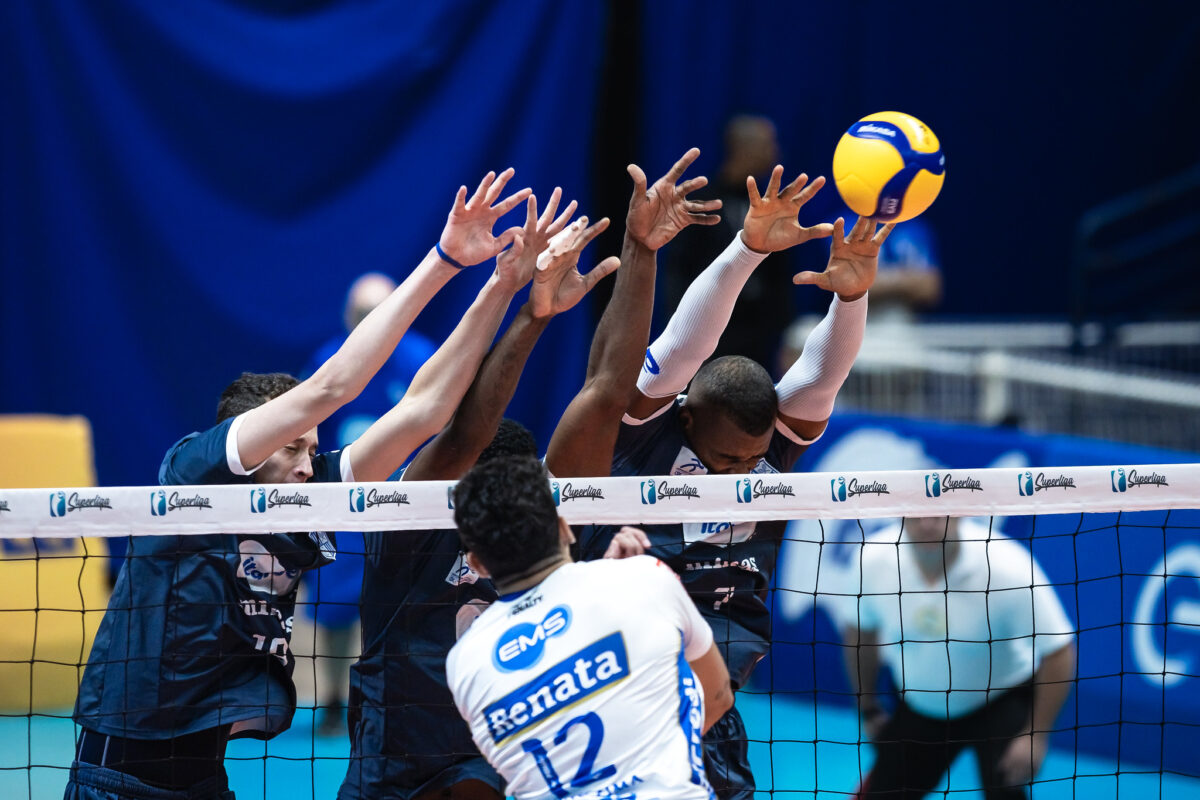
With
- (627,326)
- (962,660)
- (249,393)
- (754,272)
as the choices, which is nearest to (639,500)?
(627,326)

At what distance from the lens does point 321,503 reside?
3.84 meters

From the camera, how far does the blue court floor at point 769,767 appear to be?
652 cm

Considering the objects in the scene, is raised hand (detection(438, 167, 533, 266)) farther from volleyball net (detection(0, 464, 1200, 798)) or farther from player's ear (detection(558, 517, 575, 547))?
player's ear (detection(558, 517, 575, 547))

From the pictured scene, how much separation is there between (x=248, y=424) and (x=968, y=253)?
9.15 m

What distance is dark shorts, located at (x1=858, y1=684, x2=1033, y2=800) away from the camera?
533 centimetres

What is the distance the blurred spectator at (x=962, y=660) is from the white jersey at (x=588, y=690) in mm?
1893

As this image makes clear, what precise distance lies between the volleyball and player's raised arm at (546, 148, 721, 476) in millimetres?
426

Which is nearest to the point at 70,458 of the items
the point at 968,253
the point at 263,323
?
the point at 263,323

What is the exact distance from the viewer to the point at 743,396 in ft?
13.1

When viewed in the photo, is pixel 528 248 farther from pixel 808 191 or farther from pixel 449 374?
pixel 808 191

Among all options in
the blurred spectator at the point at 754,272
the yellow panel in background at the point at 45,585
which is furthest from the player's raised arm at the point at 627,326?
the blurred spectator at the point at 754,272

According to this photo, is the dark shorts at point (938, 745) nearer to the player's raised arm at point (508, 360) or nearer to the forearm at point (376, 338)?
the player's raised arm at point (508, 360)

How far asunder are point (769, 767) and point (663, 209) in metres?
4.09

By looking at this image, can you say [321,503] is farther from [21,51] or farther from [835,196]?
[835,196]
